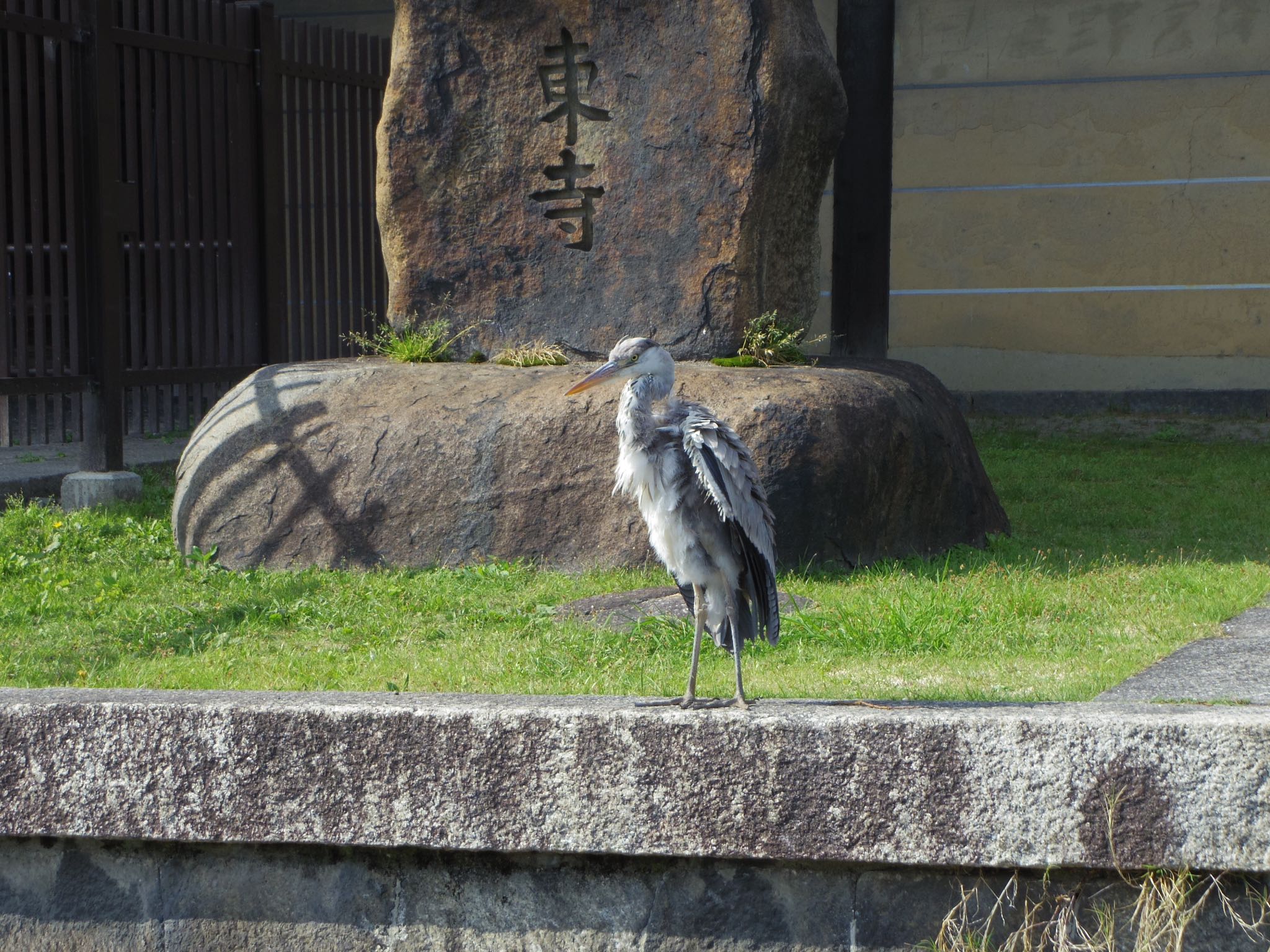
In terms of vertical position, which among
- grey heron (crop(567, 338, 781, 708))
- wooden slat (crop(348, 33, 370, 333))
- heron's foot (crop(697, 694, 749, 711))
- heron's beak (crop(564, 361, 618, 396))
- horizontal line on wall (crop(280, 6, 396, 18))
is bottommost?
heron's foot (crop(697, 694, 749, 711))

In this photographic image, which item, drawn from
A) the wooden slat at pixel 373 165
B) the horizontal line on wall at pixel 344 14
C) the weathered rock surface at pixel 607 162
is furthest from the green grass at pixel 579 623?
the horizontal line on wall at pixel 344 14

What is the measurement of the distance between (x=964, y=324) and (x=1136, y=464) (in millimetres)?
3418

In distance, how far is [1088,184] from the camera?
1301 cm

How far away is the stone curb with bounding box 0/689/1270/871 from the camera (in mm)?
3201

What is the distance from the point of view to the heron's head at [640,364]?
392 centimetres

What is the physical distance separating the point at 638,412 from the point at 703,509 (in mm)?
289

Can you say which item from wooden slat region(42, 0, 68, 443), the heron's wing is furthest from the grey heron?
wooden slat region(42, 0, 68, 443)

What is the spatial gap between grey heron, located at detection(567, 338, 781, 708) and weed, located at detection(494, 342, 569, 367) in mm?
3631

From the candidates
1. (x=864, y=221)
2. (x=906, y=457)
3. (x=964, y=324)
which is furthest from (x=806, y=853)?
(x=964, y=324)

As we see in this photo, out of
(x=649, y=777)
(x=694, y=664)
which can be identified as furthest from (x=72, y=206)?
(x=649, y=777)

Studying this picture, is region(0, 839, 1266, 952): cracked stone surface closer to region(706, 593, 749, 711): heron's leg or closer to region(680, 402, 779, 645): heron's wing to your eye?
region(706, 593, 749, 711): heron's leg

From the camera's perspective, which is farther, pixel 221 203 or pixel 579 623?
pixel 221 203

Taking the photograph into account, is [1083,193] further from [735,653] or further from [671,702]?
[671,702]

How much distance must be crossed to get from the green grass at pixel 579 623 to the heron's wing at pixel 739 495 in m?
0.58
